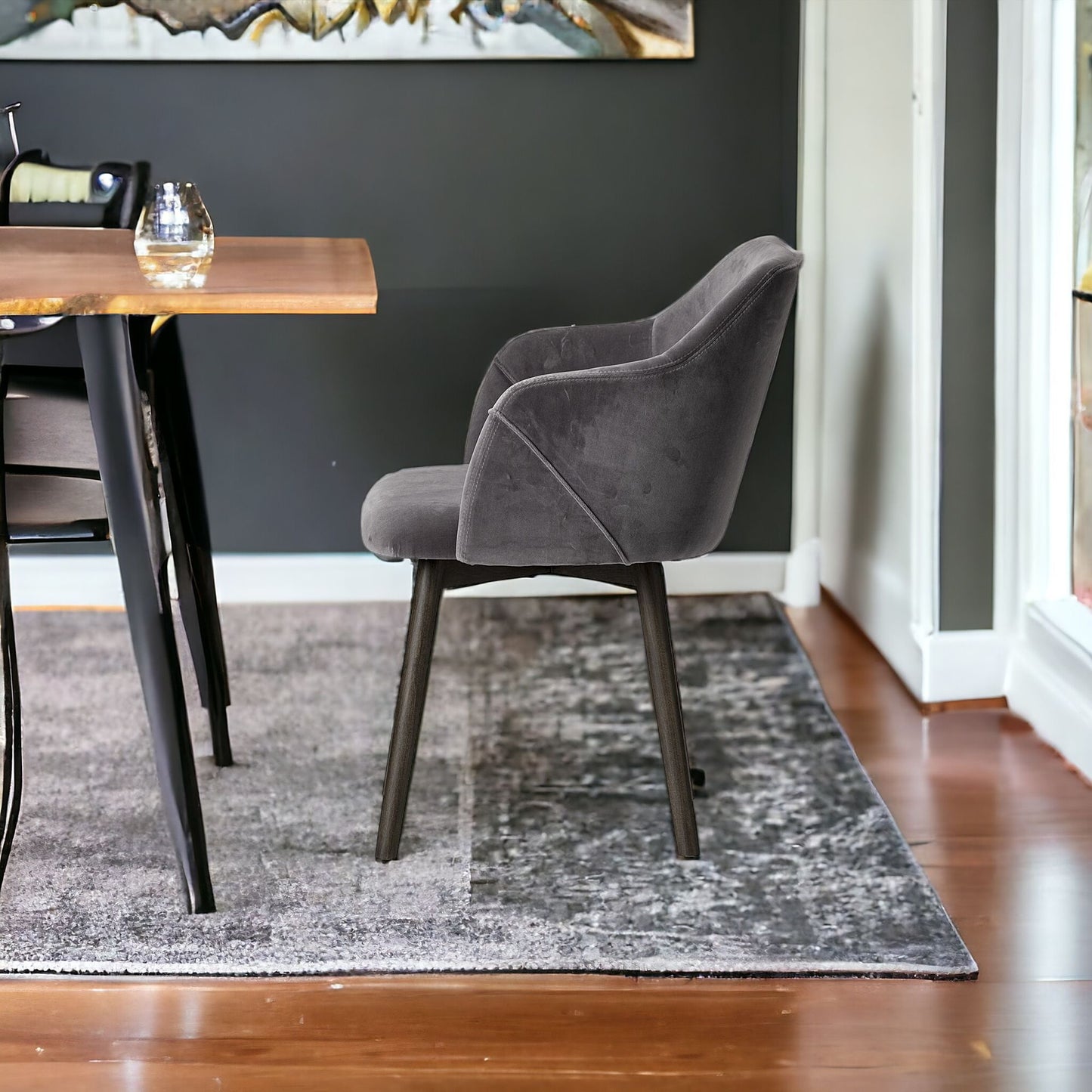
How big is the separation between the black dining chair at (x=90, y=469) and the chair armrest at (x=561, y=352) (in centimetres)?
51

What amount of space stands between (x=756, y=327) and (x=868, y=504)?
136 cm

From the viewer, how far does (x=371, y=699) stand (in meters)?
2.59

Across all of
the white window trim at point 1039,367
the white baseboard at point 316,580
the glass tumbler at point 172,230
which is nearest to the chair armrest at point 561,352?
the glass tumbler at point 172,230

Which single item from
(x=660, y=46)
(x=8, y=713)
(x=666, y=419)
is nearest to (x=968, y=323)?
(x=666, y=419)

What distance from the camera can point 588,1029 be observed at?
4.93 feet

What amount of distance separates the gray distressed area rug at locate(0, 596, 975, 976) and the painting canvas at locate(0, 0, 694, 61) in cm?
135

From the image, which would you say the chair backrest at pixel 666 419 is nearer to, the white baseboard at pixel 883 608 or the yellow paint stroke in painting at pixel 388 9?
the white baseboard at pixel 883 608

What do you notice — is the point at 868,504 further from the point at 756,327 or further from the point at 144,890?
the point at 144,890

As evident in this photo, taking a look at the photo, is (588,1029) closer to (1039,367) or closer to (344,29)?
(1039,367)

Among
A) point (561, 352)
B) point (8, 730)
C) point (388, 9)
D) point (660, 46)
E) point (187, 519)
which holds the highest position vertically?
point (388, 9)

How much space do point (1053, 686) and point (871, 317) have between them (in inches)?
37.0

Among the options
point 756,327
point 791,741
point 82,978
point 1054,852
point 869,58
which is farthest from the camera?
point 869,58

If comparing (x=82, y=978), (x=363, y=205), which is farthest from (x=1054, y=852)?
(x=363, y=205)

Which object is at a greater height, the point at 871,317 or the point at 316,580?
the point at 871,317
